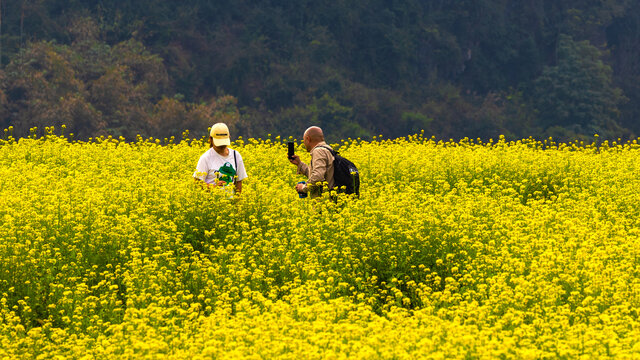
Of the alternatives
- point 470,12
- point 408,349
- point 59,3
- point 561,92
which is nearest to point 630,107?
point 561,92

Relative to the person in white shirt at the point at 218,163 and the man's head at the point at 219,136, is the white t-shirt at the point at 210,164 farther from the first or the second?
the man's head at the point at 219,136

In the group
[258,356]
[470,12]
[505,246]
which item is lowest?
[258,356]

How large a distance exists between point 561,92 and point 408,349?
38.5 meters

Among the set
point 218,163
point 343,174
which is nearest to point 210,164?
point 218,163

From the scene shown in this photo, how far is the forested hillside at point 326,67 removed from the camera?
34781 millimetres

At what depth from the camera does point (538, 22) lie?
46.2 metres

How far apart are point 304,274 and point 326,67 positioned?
33.6m

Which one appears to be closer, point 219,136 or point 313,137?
point 219,136

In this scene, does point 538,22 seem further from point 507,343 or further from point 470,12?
point 507,343

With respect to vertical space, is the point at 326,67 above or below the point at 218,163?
above

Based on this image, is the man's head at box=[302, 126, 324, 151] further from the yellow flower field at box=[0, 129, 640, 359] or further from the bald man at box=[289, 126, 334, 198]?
the yellow flower field at box=[0, 129, 640, 359]

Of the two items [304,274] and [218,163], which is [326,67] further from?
[304,274]

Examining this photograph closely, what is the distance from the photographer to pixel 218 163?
Result: 10.1 metres

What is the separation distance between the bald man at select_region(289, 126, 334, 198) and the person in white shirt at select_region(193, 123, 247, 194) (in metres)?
0.68
